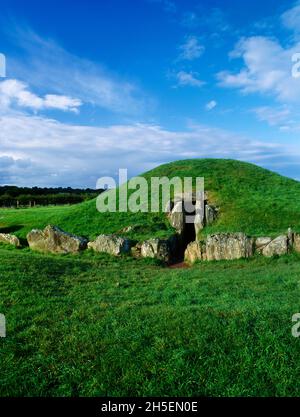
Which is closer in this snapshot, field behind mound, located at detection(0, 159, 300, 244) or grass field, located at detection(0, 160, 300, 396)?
grass field, located at detection(0, 160, 300, 396)

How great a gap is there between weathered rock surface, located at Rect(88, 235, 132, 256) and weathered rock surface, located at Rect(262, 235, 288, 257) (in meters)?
9.85

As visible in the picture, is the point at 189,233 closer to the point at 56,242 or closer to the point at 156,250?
the point at 156,250

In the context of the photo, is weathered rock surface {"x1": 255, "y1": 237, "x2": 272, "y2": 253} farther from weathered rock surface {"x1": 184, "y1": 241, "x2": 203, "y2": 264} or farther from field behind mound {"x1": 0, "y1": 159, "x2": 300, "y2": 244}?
weathered rock surface {"x1": 184, "y1": 241, "x2": 203, "y2": 264}

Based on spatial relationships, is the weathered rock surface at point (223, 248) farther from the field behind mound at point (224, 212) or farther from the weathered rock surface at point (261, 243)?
the field behind mound at point (224, 212)

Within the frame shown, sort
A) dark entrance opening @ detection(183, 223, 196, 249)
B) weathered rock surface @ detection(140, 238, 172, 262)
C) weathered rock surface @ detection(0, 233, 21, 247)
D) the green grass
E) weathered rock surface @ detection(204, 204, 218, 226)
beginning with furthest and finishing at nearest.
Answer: dark entrance opening @ detection(183, 223, 196, 249) → weathered rock surface @ detection(204, 204, 218, 226) → weathered rock surface @ detection(0, 233, 21, 247) → weathered rock surface @ detection(140, 238, 172, 262) → the green grass

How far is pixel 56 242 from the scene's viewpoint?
27.4 metres

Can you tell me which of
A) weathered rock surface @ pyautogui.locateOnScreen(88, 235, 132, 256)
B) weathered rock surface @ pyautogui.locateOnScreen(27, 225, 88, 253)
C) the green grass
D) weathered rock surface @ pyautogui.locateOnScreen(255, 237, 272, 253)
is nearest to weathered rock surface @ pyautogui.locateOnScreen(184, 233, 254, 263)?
weathered rock surface @ pyautogui.locateOnScreen(255, 237, 272, 253)

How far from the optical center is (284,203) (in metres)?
32.1

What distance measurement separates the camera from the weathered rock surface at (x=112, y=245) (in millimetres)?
25453

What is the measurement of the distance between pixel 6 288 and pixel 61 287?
2.29m

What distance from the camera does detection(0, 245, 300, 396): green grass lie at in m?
6.58
